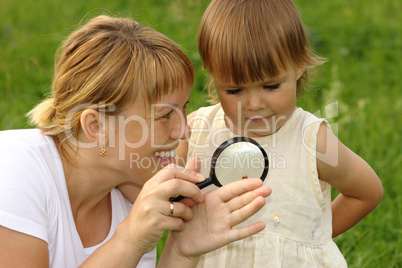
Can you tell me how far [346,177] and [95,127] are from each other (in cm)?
120

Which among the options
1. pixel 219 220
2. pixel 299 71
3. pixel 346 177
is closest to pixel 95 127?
pixel 219 220

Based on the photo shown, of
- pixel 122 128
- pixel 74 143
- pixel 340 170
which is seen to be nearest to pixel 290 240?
pixel 340 170

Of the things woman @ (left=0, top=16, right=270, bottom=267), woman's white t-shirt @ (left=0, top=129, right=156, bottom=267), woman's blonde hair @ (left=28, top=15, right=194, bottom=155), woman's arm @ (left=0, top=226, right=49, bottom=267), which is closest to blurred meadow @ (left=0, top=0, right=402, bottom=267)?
woman's blonde hair @ (left=28, top=15, right=194, bottom=155)

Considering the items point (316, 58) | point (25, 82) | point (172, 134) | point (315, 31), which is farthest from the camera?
point (315, 31)

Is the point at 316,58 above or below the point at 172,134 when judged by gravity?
above

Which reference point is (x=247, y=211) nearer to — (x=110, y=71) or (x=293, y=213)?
(x=293, y=213)

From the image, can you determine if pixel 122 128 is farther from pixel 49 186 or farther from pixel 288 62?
pixel 288 62

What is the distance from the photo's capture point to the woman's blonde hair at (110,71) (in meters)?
2.55

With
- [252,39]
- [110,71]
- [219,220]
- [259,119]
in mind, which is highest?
[252,39]

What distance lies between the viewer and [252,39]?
2527 mm

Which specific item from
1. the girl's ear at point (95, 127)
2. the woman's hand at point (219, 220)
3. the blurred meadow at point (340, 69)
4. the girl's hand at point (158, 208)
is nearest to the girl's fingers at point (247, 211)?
the woman's hand at point (219, 220)

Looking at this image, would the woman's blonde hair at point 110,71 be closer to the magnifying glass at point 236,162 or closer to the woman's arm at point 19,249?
the magnifying glass at point 236,162

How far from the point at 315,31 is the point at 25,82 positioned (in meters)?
3.44

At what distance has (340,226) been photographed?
3047 millimetres
